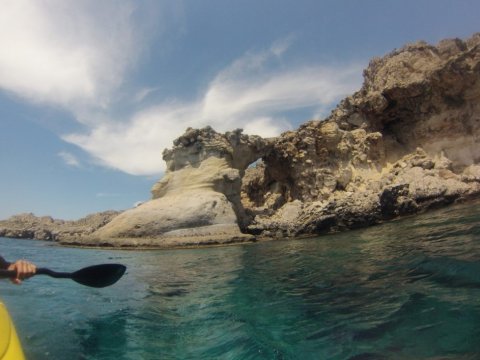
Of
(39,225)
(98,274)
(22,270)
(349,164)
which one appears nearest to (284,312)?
(98,274)

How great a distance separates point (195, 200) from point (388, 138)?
14042 mm

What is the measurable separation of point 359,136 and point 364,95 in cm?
345

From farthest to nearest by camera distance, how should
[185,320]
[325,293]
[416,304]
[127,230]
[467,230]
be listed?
[127,230]
[467,230]
[325,293]
[185,320]
[416,304]

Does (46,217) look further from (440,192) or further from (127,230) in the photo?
(440,192)

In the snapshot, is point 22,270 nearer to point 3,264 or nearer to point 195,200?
point 3,264

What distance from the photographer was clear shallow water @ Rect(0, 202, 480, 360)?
10.6 feet

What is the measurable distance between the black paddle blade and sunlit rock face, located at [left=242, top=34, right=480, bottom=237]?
12.8 metres

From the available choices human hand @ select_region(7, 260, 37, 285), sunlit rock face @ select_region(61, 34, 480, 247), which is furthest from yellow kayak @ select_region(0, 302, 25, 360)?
sunlit rock face @ select_region(61, 34, 480, 247)

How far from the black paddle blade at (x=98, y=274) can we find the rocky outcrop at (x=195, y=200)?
11.9 m

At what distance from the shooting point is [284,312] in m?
4.46

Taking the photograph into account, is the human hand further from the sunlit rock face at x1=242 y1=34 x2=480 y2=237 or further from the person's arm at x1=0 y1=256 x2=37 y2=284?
the sunlit rock face at x1=242 y1=34 x2=480 y2=237

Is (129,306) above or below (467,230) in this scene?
below

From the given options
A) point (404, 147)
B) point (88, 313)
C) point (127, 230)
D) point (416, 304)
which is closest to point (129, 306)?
point (88, 313)

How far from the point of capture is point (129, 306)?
18.0 ft
